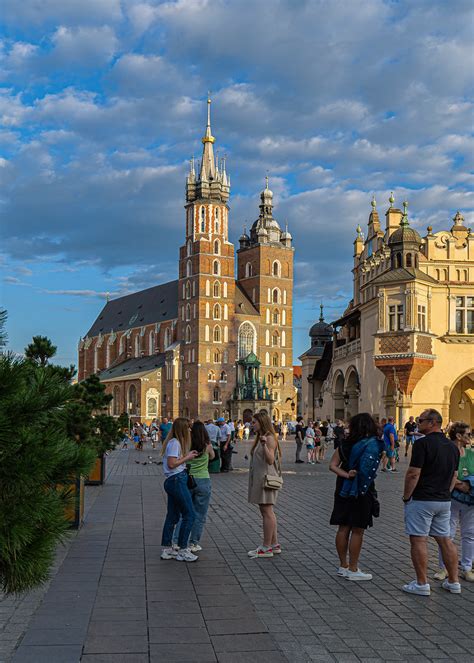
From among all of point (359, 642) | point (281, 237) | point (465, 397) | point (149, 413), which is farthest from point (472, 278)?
point (281, 237)

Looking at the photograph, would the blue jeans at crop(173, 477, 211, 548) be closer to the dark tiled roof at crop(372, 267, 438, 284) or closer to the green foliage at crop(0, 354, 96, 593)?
the green foliage at crop(0, 354, 96, 593)

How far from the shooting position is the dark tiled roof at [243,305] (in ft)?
309

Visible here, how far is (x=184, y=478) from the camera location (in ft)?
29.7

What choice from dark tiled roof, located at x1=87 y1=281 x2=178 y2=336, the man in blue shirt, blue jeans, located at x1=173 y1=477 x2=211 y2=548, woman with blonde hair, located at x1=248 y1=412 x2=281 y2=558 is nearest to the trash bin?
the man in blue shirt

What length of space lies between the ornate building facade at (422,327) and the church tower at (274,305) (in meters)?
55.8

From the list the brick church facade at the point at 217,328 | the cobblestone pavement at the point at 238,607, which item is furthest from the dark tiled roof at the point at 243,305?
the cobblestone pavement at the point at 238,607

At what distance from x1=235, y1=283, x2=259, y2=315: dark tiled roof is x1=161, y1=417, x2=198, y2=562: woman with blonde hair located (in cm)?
8434

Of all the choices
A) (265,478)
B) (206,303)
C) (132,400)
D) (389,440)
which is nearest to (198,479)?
(265,478)

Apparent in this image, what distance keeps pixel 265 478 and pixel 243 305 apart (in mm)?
85857

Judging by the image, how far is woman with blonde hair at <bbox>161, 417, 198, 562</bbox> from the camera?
887 centimetres

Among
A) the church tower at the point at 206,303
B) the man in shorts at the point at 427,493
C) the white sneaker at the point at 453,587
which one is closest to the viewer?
the man in shorts at the point at 427,493

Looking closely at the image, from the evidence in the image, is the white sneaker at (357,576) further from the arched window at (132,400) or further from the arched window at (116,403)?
the arched window at (116,403)

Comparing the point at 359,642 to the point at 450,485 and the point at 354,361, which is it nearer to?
the point at 450,485

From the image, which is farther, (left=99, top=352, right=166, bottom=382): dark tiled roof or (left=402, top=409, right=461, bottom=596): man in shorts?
(left=99, top=352, right=166, bottom=382): dark tiled roof
